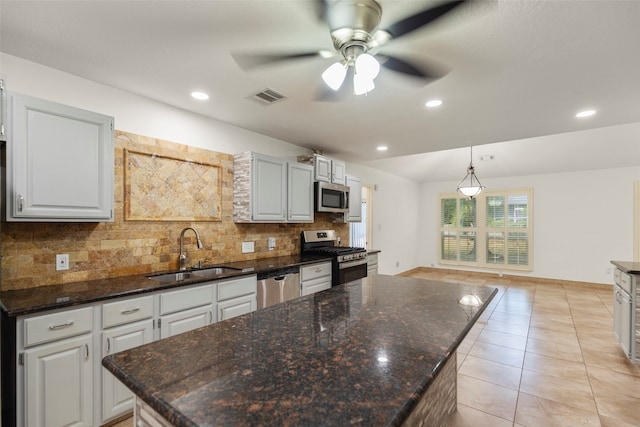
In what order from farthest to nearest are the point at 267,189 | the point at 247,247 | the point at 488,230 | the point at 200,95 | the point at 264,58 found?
the point at 488,230, the point at 247,247, the point at 267,189, the point at 200,95, the point at 264,58

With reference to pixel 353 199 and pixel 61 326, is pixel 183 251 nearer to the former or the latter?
pixel 61 326

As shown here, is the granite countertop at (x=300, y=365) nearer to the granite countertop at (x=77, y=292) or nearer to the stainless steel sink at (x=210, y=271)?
the granite countertop at (x=77, y=292)

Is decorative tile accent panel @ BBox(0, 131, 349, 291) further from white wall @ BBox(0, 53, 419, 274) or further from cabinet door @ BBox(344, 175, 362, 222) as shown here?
cabinet door @ BBox(344, 175, 362, 222)

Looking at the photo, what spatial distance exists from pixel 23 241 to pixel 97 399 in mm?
1150

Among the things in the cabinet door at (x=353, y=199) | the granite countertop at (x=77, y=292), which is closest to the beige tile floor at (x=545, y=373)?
the granite countertop at (x=77, y=292)

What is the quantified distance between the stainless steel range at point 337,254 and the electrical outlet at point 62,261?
2.58 meters

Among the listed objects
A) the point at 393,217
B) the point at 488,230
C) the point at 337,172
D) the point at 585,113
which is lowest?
the point at 488,230

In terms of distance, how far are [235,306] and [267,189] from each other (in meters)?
1.33

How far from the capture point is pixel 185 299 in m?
2.33

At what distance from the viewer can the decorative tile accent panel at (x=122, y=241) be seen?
2025 millimetres

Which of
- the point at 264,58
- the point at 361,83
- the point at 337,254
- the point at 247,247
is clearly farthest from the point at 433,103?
the point at 247,247

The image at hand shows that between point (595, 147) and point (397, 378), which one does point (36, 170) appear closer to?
point (397, 378)

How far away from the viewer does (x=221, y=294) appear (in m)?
2.57

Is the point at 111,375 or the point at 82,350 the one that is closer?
the point at 82,350
